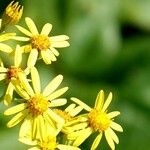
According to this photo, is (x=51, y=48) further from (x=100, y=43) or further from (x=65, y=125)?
(x=100, y=43)

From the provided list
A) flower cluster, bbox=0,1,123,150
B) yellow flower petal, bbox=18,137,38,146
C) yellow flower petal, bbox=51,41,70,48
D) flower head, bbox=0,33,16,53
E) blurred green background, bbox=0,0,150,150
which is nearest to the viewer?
yellow flower petal, bbox=18,137,38,146

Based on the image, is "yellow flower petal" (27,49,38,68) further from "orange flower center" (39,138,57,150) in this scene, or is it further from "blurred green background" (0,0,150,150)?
"blurred green background" (0,0,150,150)

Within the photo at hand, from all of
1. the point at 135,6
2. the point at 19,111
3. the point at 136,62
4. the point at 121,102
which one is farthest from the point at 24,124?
the point at 135,6

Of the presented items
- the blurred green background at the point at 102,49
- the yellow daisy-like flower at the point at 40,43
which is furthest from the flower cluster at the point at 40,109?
the blurred green background at the point at 102,49

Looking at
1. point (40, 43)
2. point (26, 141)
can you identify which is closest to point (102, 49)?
point (40, 43)

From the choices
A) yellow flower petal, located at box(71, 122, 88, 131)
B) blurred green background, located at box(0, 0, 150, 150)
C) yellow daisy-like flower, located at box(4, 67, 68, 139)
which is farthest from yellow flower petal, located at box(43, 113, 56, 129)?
blurred green background, located at box(0, 0, 150, 150)

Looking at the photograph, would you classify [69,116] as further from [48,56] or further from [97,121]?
[48,56]
